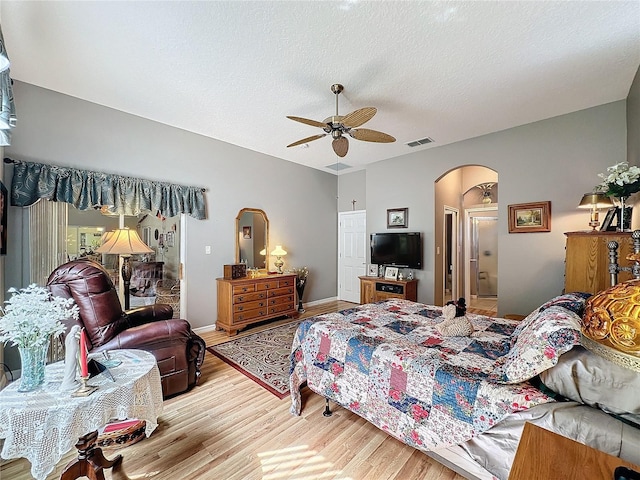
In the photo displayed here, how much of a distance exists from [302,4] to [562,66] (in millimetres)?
2386

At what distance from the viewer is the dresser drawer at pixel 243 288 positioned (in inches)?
159

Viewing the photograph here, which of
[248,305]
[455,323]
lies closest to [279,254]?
[248,305]

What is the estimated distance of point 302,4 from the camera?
71.6 inches

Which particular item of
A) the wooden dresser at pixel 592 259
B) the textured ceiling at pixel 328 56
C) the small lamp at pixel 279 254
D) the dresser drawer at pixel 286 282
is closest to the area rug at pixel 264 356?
the dresser drawer at pixel 286 282

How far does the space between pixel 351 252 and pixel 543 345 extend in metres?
5.05

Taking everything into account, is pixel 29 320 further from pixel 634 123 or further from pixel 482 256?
pixel 482 256

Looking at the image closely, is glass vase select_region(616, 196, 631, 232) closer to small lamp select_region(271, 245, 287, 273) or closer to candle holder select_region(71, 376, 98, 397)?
candle holder select_region(71, 376, 98, 397)

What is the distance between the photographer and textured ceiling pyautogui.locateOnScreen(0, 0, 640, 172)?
1.88 meters

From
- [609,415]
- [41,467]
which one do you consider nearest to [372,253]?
[609,415]

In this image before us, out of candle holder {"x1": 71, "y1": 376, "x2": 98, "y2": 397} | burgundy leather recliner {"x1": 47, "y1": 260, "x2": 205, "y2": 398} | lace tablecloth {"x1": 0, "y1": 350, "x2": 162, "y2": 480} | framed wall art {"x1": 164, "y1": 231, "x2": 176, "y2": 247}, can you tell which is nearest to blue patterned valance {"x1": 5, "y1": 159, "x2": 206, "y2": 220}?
framed wall art {"x1": 164, "y1": 231, "x2": 176, "y2": 247}

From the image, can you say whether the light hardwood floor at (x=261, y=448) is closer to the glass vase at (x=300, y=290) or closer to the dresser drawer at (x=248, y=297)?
the dresser drawer at (x=248, y=297)

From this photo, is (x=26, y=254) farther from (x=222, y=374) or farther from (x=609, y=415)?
(x=609, y=415)

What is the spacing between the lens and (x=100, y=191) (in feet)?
10.7

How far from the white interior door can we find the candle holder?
5.07 metres
